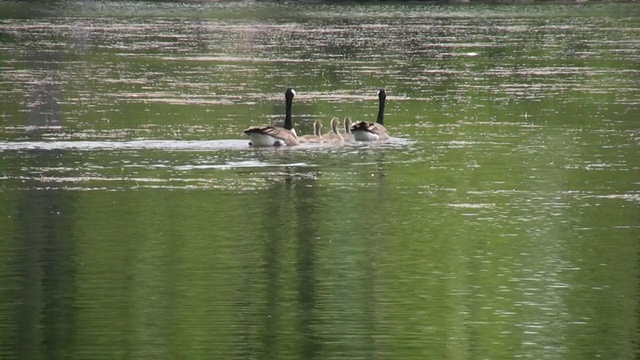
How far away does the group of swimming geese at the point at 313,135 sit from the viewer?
28.7m

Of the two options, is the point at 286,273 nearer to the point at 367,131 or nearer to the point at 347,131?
the point at 367,131

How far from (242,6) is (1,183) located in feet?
282

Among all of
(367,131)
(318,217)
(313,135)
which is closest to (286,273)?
(318,217)

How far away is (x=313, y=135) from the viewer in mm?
30203

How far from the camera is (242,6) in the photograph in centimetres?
10900

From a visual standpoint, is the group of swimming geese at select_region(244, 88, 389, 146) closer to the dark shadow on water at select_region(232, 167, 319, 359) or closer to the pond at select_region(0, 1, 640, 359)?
the pond at select_region(0, 1, 640, 359)

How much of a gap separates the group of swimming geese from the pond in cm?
21

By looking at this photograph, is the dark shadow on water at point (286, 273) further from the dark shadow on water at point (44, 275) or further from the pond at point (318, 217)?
the dark shadow on water at point (44, 275)

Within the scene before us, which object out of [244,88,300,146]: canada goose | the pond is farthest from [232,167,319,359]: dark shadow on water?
[244,88,300,146]: canada goose

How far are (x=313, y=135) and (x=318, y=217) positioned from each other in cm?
917

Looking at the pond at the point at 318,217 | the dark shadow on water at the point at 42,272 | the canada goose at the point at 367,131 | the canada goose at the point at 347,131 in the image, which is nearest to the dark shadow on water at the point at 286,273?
the pond at the point at 318,217

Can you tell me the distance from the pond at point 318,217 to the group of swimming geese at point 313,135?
0.21 metres

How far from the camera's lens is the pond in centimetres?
1477

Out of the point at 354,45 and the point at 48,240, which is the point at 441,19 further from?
the point at 48,240
